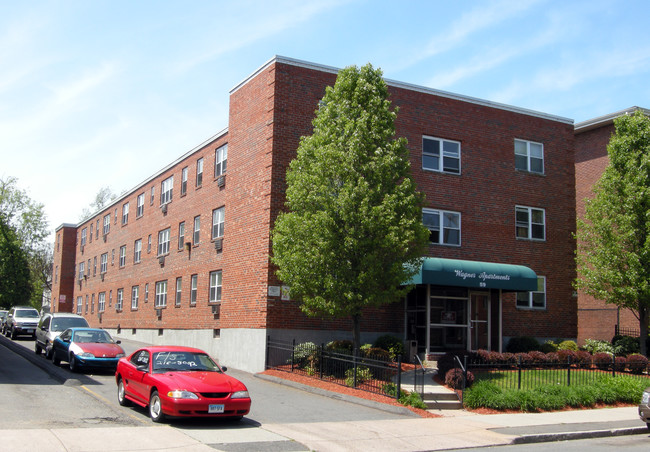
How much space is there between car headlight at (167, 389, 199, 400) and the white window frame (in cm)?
1515

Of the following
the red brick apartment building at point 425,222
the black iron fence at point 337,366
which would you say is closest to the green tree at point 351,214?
the black iron fence at point 337,366

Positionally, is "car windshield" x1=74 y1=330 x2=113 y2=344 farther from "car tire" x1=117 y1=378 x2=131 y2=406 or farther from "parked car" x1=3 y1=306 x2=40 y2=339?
"parked car" x1=3 y1=306 x2=40 y2=339

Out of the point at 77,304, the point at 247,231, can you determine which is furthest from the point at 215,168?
the point at 77,304

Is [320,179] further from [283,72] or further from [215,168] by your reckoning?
[215,168]

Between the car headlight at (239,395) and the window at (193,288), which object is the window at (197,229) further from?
the car headlight at (239,395)

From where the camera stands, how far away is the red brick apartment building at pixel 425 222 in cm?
2344

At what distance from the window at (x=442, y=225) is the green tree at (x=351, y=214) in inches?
248

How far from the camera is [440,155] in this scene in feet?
87.9

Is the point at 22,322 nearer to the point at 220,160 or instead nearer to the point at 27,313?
the point at 27,313

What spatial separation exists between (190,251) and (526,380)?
17.8m

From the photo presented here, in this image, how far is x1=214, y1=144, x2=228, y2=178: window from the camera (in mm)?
28844

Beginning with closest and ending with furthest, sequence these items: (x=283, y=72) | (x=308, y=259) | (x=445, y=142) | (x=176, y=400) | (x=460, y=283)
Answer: (x=176, y=400), (x=308, y=259), (x=460, y=283), (x=283, y=72), (x=445, y=142)

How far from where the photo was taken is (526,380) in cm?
1902

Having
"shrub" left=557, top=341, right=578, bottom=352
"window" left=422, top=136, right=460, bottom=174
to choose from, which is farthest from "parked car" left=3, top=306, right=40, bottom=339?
"shrub" left=557, top=341, right=578, bottom=352
